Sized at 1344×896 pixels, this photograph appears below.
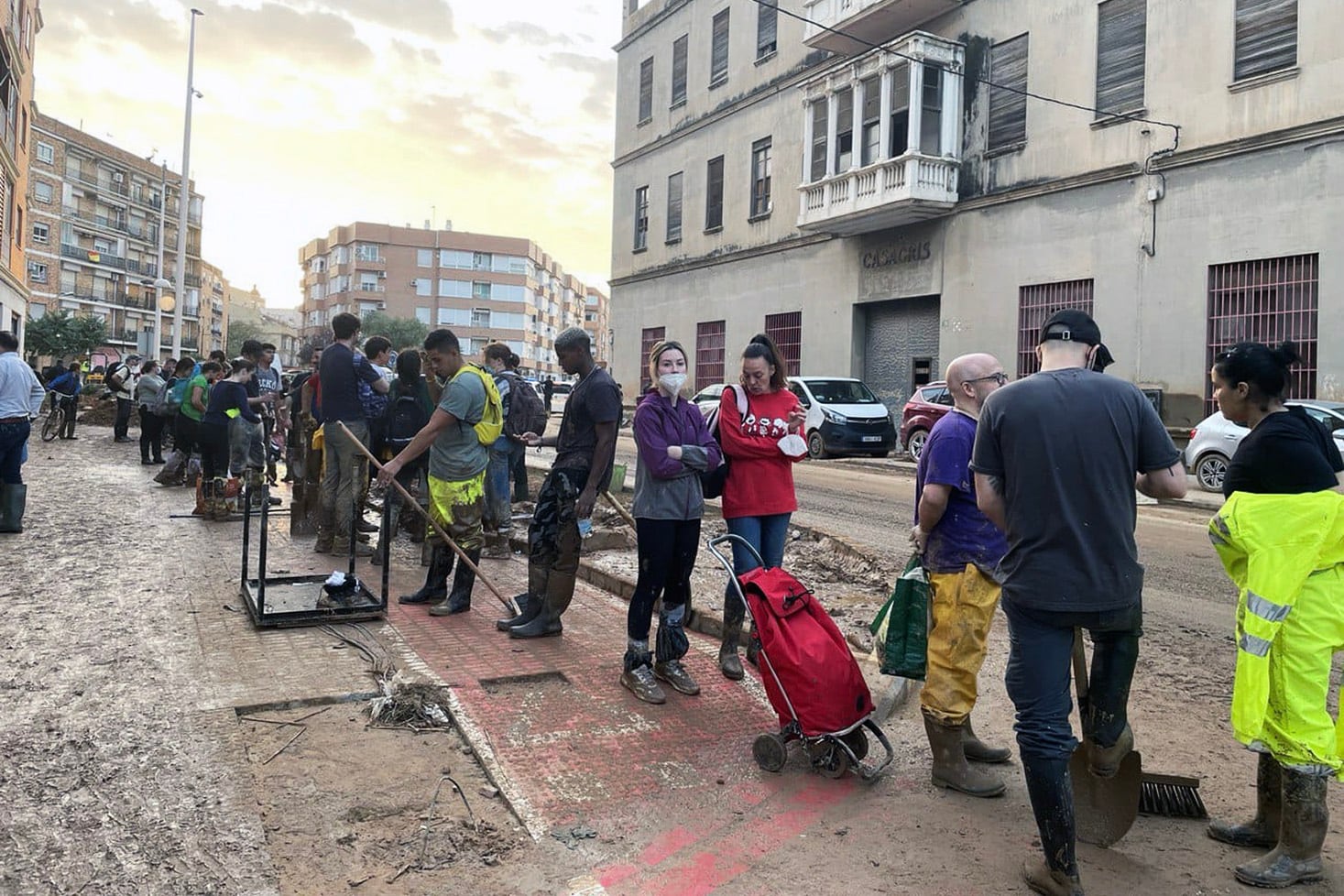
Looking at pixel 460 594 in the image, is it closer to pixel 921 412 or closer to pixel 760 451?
pixel 760 451

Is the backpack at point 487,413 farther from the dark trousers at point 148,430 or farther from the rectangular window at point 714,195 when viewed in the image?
the rectangular window at point 714,195

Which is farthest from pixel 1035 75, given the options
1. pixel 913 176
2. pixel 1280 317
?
pixel 1280 317

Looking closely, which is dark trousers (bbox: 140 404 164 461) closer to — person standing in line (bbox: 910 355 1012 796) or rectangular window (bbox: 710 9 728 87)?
person standing in line (bbox: 910 355 1012 796)

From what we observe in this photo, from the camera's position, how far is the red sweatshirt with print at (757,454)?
5004 millimetres

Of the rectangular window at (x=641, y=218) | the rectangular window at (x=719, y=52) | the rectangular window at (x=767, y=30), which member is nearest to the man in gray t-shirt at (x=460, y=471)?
the rectangular window at (x=767, y=30)

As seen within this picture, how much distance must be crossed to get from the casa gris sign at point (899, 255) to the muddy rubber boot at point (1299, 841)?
2126 cm

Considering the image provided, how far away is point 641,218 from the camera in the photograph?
3559 centimetres

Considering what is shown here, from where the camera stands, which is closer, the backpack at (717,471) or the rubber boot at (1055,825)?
the rubber boot at (1055,825)

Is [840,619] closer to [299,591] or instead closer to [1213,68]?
[299,591]

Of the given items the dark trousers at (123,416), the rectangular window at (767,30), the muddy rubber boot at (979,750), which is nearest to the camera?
Answer: the muddy rubber boot at (979,750)

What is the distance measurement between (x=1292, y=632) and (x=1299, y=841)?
2.20ft

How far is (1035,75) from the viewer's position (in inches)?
815

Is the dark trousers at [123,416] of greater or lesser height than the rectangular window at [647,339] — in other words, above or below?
below

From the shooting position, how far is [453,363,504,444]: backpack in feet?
21.4
